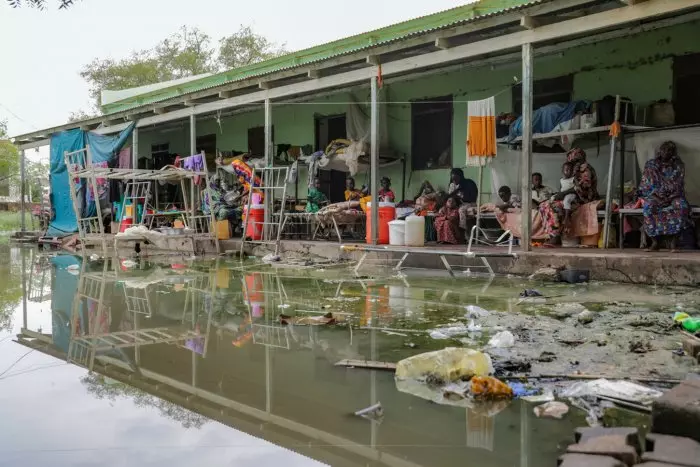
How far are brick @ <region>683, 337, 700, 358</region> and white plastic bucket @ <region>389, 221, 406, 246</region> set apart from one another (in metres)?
5.88

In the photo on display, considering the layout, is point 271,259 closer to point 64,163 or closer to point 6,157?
point 64,163

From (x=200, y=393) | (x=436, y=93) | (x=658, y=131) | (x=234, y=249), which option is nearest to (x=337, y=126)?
(x=436, y=93)

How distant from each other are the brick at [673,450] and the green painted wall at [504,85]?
27.7 feet

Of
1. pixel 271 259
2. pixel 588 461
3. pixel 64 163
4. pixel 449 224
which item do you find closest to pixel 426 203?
pixel 449 224

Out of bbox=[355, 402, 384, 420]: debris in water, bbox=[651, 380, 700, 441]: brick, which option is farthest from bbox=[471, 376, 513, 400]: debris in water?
bbox=[651, 380, 700, 441]: brick

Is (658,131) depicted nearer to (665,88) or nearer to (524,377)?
(665,88)

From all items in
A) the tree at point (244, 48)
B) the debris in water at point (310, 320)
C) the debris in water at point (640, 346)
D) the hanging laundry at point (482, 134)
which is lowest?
the debris in water at point (310, 320)

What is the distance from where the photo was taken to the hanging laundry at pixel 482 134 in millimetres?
8876

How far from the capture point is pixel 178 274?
917 cm

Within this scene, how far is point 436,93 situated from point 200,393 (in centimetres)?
1011

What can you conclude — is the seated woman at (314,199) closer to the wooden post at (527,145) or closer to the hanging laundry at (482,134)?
the hanging laundry at (482,134)

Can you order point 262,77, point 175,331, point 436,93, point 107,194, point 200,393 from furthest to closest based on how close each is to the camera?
point 107,194, point 436,93, point 262,77, point 175,331, point 200,393

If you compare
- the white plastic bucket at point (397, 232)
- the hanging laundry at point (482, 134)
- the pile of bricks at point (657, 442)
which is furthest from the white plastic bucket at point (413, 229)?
the pile of bricks at point (657, 442)

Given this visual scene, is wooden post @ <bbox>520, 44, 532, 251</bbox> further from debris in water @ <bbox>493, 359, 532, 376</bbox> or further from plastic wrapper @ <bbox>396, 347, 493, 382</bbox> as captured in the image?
plastic wrapper @ <bbox>396, 347, 493, 382</bbox>
